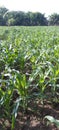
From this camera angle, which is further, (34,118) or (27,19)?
(27,19)

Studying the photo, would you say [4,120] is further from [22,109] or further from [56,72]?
[56,72]

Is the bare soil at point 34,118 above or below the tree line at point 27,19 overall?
below

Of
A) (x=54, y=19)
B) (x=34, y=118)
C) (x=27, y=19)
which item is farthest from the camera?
(x=54, y=19)

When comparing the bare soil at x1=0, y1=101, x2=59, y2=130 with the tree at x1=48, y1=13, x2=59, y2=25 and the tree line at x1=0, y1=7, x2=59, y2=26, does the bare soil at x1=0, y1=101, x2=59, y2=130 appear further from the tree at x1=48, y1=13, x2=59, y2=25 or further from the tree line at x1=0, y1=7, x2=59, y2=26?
the tree at x1=48, y1=13, x2=59, y2=25

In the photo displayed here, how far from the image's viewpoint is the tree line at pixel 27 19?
5575 centimetres

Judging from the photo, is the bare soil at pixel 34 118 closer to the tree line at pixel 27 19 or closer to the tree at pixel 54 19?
the tree line at pixel 27 19

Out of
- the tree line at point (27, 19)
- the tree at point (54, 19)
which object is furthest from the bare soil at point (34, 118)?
the tree at point (54, 19)

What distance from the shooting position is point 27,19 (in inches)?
2290

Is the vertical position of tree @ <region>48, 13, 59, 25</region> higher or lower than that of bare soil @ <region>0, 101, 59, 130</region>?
higher

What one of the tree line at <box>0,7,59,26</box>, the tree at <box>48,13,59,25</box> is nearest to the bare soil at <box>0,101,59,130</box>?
the tree line at <box>0,7,59,26</box>

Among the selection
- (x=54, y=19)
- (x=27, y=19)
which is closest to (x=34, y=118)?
(x=27, y=19)

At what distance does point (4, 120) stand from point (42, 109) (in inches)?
21.1

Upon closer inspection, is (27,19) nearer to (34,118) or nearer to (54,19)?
(54,19)

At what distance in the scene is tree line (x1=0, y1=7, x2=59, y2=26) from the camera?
5575 centimetres
